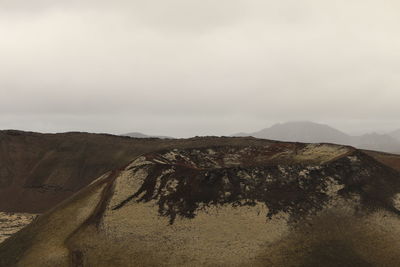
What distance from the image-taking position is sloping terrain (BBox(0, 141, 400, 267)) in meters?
32.7

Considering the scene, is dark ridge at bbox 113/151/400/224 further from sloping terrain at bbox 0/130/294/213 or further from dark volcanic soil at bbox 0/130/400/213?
sloping terrain at bbox 0/130/294/213

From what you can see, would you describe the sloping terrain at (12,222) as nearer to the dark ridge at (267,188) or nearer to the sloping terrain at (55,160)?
the sloping terrain at (55,160)

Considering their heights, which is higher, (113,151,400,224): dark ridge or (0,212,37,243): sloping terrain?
(113,151,400,224): dark ridge

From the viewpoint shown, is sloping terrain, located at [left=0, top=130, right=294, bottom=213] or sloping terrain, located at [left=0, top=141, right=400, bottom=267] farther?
sloping terrain, located at [left=0, top=130, right=294, bottom=213]

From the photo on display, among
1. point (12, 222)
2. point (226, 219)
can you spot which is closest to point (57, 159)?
point (12, 222)

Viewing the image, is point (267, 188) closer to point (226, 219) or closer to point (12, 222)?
point (226, 219)

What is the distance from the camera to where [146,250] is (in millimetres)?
33250

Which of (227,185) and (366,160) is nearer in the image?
(227,185)

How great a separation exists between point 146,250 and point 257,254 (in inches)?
353

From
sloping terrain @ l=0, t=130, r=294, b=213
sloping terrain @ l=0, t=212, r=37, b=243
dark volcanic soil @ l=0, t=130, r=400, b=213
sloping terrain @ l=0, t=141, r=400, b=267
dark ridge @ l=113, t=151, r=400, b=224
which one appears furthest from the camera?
sloping terrain @ l=0, t=130, r=294, b=213

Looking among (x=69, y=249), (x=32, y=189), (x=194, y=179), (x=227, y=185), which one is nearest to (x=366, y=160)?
(x=227, y=185)

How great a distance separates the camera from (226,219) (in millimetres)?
35500

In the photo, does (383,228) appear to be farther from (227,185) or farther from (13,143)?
(13,143)

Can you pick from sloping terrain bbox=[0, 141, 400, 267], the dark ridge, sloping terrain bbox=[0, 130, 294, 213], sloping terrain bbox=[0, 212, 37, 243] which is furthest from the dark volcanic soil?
sloping terrain bbox=[0, 141, 400, 267]
